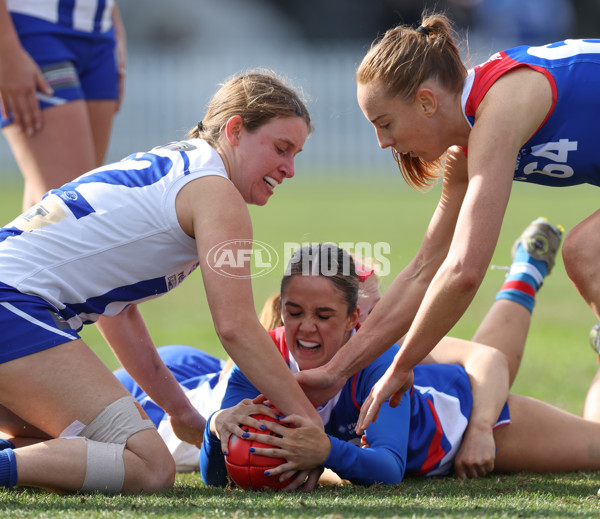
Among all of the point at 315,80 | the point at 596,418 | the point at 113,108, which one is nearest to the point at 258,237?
the point at 113,108

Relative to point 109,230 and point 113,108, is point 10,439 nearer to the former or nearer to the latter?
point 109,230

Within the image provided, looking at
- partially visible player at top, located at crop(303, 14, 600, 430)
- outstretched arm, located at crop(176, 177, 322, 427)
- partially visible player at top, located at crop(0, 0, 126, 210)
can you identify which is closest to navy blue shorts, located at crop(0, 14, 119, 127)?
partially visible player at top, located at crop(0, 0, 126, 210)

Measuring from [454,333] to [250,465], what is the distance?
459 centimetres

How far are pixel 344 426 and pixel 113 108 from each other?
8.70ft

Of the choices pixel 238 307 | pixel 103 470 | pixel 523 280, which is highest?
pixel 238 307

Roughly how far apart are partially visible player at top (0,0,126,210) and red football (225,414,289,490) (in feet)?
7.23

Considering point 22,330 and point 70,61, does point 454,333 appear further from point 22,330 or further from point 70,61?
point 22,330

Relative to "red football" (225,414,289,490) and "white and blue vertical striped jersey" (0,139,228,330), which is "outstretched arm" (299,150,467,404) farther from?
"white and blue vertical striped jersey" (0,139,228,330)

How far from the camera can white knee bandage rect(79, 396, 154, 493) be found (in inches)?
132

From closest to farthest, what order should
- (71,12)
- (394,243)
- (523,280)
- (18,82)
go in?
1. (18,82)
2. (71,12)
3. (523,280)
4. (394,243)

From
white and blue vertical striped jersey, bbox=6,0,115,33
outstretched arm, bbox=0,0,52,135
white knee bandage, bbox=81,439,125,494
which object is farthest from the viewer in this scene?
white and blue vertical striped jersey, bbox=6,0,115,33

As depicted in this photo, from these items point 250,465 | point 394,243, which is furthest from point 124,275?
point 394,243

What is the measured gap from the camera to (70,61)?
518cm

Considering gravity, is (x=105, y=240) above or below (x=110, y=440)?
above
